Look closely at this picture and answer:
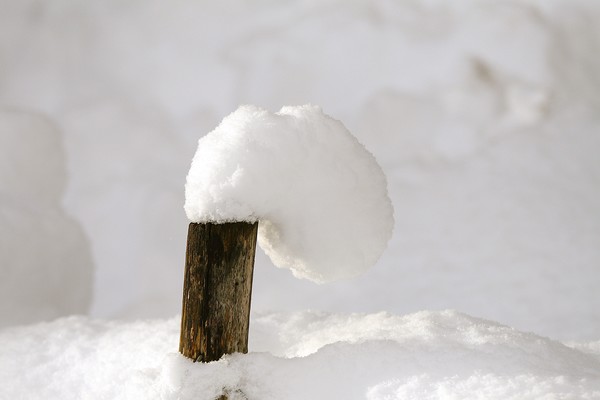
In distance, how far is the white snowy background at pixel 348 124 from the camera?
256 cm

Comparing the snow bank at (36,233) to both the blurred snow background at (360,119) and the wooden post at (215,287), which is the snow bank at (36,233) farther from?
the wooden post at (215,287)

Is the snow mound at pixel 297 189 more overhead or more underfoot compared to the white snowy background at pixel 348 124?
more underfoot

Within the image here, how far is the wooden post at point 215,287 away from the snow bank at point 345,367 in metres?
0.03

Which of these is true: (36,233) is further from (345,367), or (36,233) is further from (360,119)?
(345,367)

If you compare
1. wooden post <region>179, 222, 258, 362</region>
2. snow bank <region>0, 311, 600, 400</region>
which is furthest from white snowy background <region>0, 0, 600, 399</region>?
wooden post <region>179, 222, 258, 362</region>

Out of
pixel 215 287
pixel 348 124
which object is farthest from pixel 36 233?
pixel 215 287

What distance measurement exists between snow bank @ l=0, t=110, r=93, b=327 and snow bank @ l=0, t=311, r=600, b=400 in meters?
0.73

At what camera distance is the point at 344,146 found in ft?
4.24

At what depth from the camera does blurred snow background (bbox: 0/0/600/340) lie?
8.71 feet

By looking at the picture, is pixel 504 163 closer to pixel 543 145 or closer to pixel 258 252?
pixel 543 145

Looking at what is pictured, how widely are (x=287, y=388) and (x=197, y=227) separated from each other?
0.23 metres

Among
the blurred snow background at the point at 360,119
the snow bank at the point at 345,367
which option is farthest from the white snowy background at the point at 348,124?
the snow bank at the point at 345,367

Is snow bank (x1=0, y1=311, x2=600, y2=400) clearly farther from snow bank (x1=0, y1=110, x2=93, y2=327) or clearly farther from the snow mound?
snow bank (x1=0, y1=110, x2=93, y2=327)

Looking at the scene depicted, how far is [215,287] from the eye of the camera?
1.21 metres
